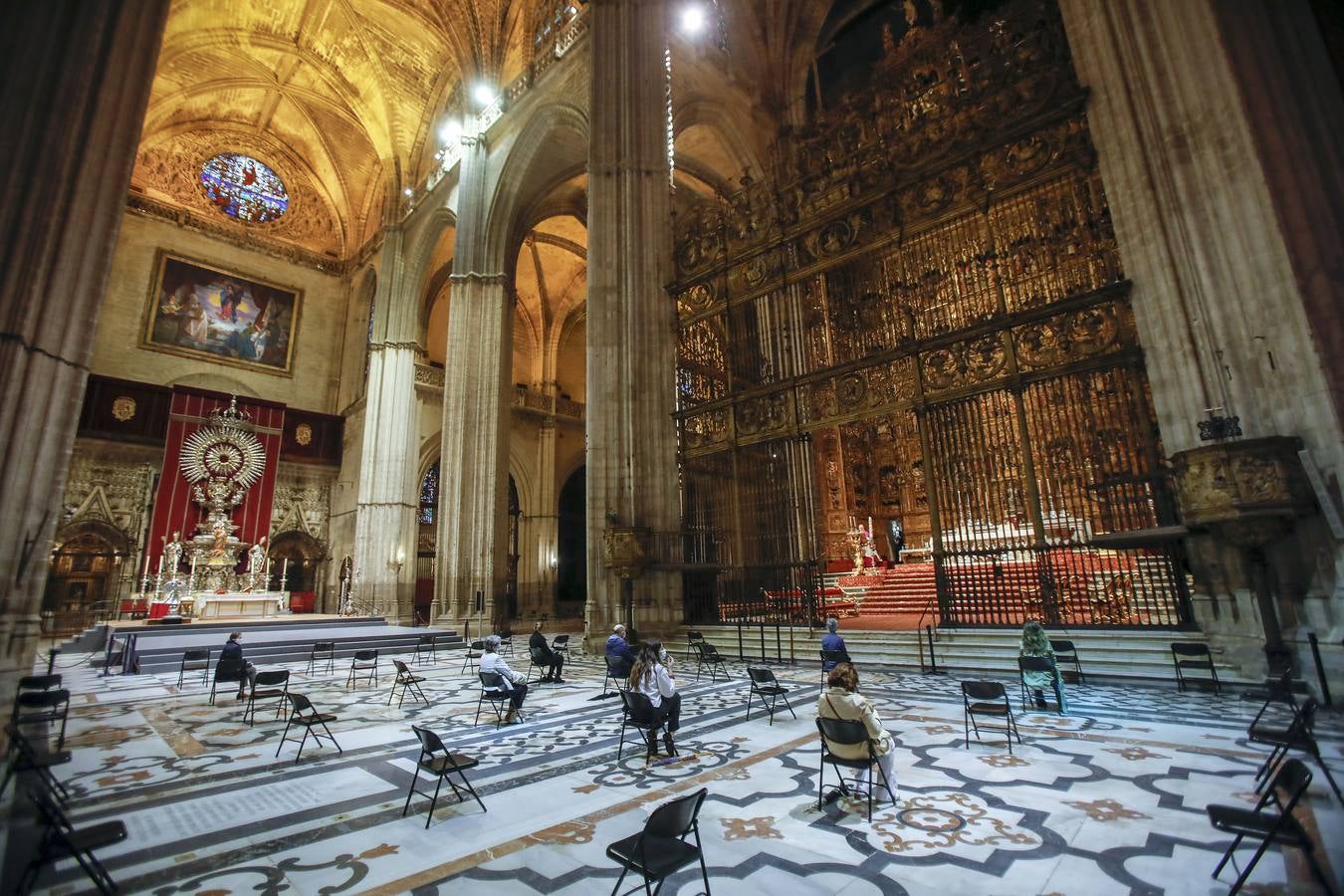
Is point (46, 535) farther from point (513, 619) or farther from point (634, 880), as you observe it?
point (513, 619)

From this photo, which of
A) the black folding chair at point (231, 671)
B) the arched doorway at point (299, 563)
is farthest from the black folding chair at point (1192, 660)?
the arched doorway at point (299, 563)

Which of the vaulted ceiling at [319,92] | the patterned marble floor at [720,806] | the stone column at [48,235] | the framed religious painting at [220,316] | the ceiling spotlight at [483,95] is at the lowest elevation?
the patterned marble floor at [720,806]

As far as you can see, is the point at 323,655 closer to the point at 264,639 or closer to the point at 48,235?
the point at 264,639

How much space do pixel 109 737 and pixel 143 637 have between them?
339 inches

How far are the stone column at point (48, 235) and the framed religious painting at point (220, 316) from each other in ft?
66.2

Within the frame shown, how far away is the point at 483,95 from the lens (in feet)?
65.1

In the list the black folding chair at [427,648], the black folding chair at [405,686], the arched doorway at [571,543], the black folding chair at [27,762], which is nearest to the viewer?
the black folding chair at [27,762]

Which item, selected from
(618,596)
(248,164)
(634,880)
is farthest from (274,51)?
(634,880)

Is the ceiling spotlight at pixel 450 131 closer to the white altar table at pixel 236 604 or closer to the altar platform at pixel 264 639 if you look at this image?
the white altar table at pixel 236 604

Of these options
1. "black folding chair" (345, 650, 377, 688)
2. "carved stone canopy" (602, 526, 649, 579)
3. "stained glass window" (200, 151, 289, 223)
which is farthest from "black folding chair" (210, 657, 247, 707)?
"stained glass window" (200, 151, 289, 223)

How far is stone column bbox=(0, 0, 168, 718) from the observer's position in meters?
5.03

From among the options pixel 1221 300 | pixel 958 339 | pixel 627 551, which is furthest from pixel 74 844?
pixel 958 339

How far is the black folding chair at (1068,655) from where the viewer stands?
21.9ft

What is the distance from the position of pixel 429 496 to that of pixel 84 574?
33.7ft
